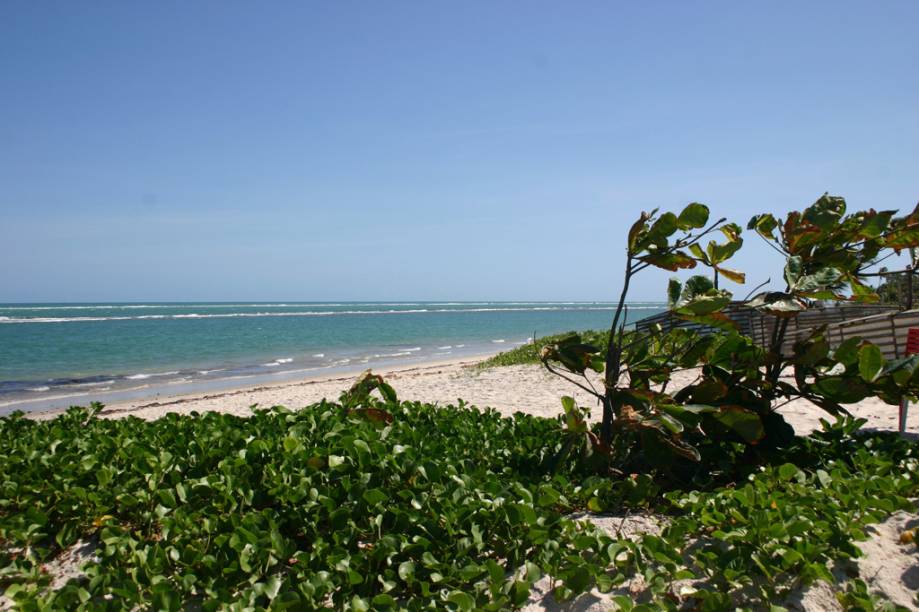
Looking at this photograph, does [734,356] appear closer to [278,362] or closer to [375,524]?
[375,524]

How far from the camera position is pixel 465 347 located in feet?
97.2

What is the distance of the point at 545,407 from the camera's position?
9023 millimetres

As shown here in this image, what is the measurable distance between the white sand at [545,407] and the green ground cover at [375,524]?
0.22ft

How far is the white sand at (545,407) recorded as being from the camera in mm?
2068

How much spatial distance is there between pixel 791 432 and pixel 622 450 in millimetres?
905

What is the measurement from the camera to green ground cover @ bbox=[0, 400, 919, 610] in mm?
2021

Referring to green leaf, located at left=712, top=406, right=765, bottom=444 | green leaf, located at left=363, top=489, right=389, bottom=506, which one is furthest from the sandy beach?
green leaf, located at left=363, top=489, right=389, bottom=506

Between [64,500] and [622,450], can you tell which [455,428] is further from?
[64,500]

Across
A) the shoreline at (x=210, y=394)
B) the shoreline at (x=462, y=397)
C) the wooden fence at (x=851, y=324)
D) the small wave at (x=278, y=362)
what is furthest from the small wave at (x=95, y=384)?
the wooden fence at (x=851, y=324)

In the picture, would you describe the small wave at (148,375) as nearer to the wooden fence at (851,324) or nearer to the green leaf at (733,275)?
the wooden fence at (851,324)

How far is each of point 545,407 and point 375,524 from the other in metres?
6.95

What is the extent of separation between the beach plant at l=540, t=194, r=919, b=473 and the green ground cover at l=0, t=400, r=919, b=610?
0.27m

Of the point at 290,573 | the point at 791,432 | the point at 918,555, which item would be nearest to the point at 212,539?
the point at 290,573

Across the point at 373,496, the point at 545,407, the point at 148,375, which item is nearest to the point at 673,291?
the point at 373,496
